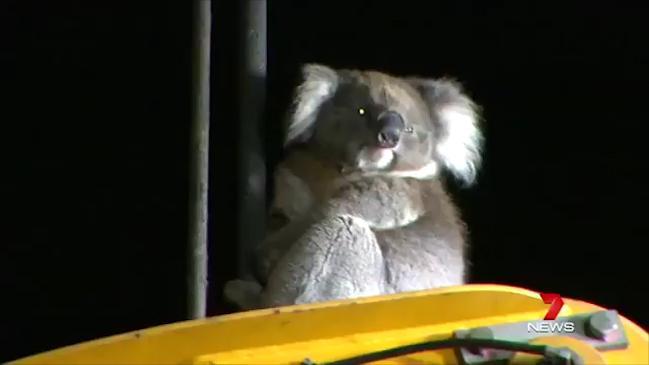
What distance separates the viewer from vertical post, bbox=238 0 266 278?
1612 millimetres

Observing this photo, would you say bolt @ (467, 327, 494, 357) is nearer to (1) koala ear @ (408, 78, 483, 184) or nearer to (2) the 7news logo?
(2) the 7news logo

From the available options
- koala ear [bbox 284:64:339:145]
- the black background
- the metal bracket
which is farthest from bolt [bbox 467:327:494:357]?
the black background

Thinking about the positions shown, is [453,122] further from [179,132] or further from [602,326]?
[602,326]

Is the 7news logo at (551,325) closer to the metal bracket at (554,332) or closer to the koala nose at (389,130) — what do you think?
the metal bracket at (554,332)

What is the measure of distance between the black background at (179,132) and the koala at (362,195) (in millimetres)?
242

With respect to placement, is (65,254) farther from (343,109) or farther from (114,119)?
(343,109)

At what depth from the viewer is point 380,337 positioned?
103 cm

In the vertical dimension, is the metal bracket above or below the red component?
below

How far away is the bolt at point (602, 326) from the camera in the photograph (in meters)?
1.01

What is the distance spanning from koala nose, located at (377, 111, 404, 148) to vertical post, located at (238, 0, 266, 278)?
0.19 meters

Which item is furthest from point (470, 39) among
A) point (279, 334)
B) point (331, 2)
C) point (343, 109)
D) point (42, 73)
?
point (279, 334)

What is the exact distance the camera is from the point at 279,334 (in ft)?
3.38

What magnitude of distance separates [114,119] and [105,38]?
0.15 metres

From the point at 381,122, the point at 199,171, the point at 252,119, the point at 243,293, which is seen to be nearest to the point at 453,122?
the point at 381,122
